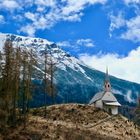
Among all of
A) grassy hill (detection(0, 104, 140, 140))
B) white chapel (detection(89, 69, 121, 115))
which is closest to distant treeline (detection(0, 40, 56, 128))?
grassy hill (detection(0, 104, 140, 140))

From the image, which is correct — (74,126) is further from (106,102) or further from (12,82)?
(106,102)

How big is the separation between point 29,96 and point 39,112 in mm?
11807

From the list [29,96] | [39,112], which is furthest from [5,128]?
[39,112]

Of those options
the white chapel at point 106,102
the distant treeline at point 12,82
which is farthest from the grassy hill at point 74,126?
the white chapel at point 106,102

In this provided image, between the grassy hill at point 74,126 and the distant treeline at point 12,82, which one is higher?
the distant treeline at point 12,82

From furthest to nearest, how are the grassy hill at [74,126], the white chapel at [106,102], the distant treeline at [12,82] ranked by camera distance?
the white chapel at [106,102] < the distant treeline at [12,82] < the grassy hill at [74,126]

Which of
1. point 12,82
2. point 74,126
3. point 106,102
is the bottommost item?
point 74,126

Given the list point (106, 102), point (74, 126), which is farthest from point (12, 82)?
point (106, 102)

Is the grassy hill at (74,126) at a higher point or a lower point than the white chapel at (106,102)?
lower

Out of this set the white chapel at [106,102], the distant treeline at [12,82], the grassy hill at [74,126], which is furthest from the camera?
the white chapel at [106,102]

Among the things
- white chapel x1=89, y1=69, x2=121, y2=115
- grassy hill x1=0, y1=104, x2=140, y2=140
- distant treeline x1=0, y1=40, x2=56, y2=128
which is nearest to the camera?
grassy hill x1=0, y1=104, x2=140, y2=140

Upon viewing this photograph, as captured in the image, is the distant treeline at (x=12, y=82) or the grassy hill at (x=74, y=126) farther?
the distant treeline at (x=12, y=82)

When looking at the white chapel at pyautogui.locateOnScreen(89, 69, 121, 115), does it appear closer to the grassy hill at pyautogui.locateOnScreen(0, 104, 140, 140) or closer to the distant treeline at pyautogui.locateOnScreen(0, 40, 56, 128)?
the grassy hill at pyautogui.locateOnScreen(0, 104, 140, 140)

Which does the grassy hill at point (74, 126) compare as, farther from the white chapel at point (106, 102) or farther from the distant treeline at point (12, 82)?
the white chapel at point (106, 102)
